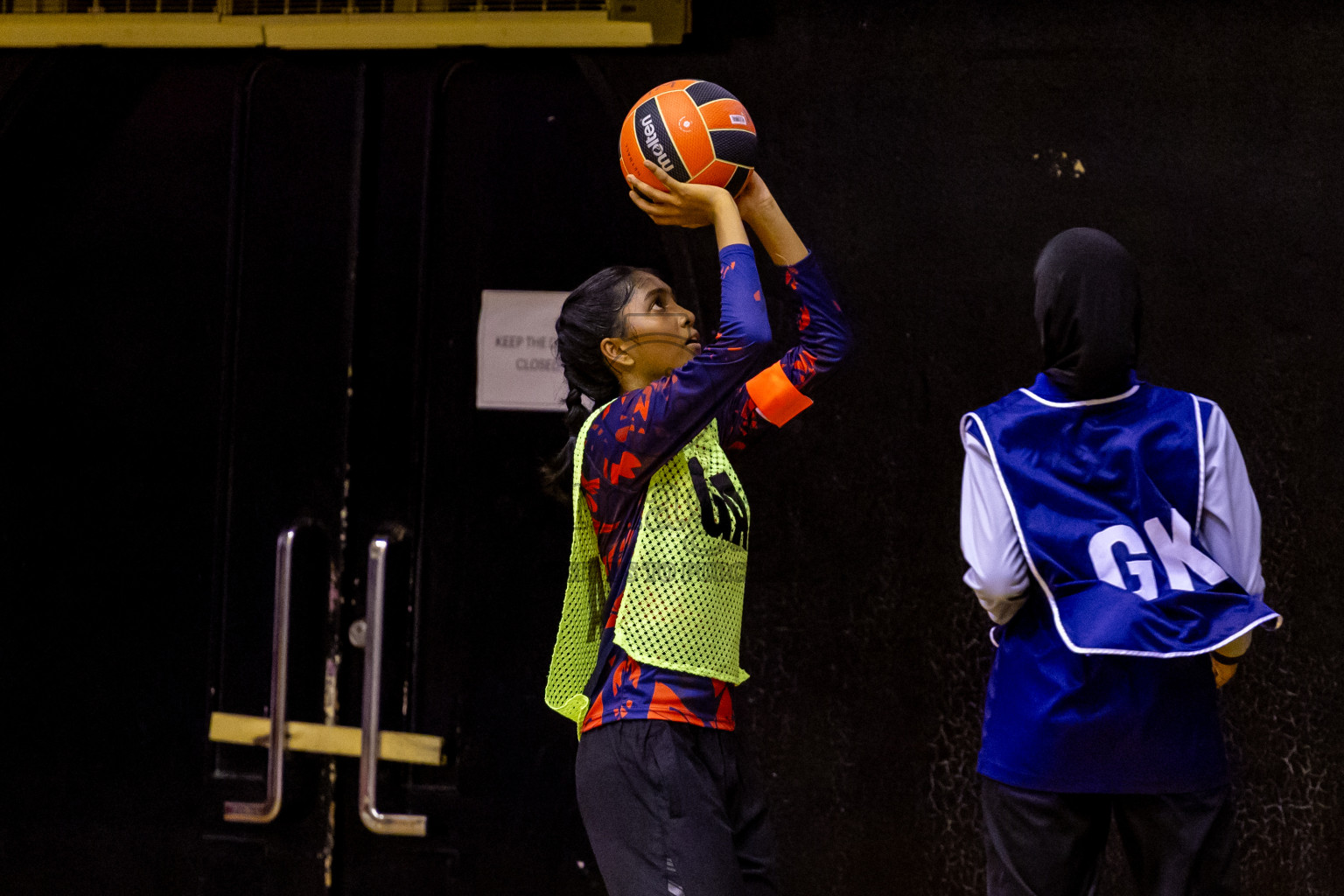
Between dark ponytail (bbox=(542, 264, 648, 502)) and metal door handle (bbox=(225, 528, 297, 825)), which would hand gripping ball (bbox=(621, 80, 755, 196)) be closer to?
dark ponytail (bbox=(542, 264, 648, 502))

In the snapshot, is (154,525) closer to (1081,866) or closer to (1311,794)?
(1081,866)

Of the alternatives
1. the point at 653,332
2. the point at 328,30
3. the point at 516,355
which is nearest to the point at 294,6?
the point at 328,30

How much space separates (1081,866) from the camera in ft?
6.68

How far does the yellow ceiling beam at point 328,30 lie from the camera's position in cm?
294

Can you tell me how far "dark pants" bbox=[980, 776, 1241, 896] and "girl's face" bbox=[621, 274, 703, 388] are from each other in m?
0.90

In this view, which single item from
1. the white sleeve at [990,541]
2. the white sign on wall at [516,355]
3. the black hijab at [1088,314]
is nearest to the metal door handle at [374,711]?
the white sign on wall at [516,355]

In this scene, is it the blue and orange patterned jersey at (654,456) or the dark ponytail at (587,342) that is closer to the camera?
the blue and orange patterned jersey at (654,456)

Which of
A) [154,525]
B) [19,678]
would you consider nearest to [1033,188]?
[154,525]

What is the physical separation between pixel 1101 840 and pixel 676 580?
837mm

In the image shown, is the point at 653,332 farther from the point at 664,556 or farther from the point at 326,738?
the point at 326,738

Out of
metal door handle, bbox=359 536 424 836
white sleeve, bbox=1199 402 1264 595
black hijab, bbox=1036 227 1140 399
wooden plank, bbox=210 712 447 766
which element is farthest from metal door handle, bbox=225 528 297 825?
white sleeve, bbox=1199 402 1264 595

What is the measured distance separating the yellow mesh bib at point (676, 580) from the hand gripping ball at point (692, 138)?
0.44m

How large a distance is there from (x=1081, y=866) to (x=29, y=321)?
2834mm

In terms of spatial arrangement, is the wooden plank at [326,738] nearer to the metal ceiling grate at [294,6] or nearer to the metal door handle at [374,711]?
the metal door handle at [374,711]
